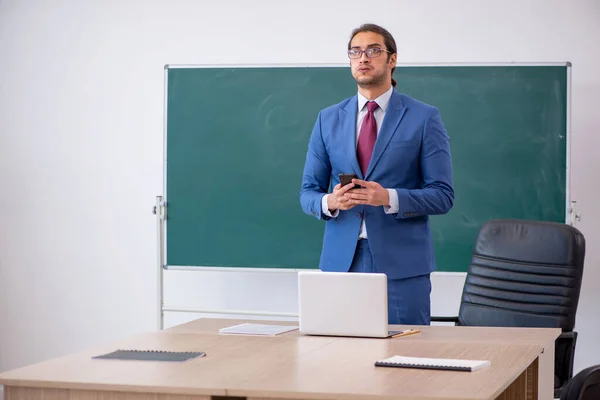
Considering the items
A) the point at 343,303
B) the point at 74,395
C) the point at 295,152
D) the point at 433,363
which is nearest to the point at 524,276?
the point at 343,303

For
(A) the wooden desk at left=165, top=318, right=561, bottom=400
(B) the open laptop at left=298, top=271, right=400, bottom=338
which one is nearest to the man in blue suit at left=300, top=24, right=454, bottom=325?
(A) the wooden desk at left=165, top=318, right=561, bottom=400

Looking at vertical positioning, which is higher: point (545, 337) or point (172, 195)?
point (172, 195)

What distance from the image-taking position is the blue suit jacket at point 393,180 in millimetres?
3082

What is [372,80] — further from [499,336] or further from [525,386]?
[525,386]

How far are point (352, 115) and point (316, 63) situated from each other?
5.07 feet

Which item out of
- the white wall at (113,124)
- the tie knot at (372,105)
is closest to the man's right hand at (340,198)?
the tie knot at (372,105)

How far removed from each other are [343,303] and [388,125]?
0.86 metres

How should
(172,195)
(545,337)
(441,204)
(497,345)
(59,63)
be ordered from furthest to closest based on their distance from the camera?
(59,63) < (172,195) < (441,204) < (545,337) < (497,345)

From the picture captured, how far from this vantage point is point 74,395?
2.01 m

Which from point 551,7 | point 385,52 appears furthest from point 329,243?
point 551,7

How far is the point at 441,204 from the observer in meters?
3.11

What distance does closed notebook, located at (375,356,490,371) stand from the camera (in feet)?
6.81

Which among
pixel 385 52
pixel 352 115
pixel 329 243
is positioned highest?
pixel 385 52

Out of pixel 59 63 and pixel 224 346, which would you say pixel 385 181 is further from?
pixel 59 63
